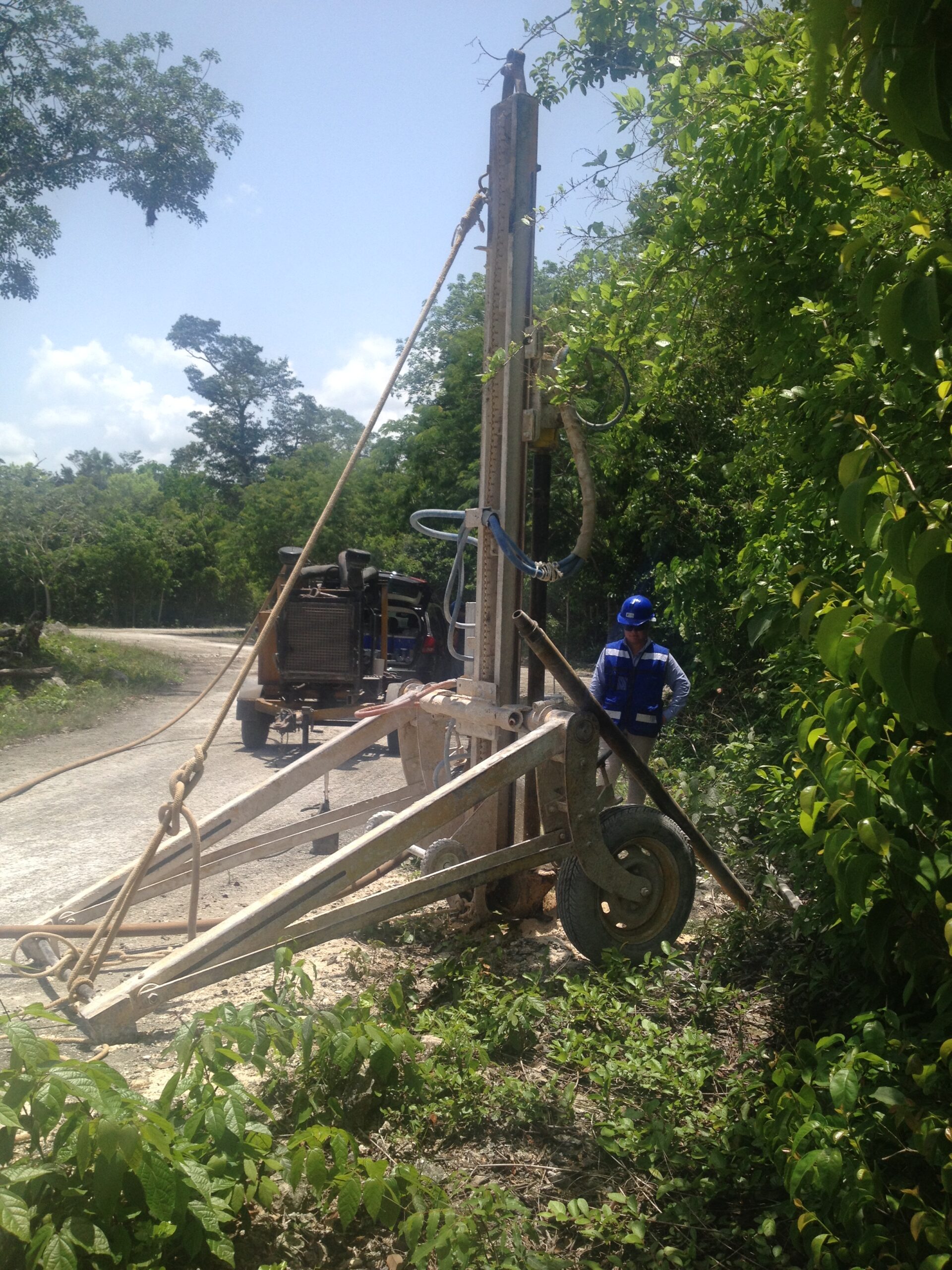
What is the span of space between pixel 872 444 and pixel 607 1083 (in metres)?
2.53

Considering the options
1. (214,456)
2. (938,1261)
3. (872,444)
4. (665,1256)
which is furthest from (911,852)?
(214,456)

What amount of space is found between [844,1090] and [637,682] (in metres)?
4.26

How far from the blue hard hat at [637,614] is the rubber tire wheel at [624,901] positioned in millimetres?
2083

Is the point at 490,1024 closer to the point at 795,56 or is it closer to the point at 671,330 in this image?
the point at 671,330

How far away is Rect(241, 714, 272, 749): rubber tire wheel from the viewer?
11.4m

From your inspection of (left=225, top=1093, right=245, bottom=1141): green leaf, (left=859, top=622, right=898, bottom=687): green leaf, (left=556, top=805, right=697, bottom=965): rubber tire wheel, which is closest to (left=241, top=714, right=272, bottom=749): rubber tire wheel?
(left=556, top=805, right=697, bottom=965): rubber tire wheel

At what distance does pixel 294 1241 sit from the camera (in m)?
2.57

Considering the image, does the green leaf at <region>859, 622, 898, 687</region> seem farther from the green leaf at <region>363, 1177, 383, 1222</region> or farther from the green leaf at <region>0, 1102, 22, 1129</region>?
the green leaf at <region>0, 1102, 22, 1129</region>

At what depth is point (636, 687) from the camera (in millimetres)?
6637

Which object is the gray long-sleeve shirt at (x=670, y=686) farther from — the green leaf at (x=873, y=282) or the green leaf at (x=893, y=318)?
the green leaf at (x=893, y=318)

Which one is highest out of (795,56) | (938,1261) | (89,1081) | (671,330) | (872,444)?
(795,56)

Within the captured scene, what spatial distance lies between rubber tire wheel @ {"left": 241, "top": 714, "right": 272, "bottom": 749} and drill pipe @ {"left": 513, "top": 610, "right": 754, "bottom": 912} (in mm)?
7108

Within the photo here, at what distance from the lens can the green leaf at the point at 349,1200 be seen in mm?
2342

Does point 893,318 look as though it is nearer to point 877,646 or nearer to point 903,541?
point 903,541
